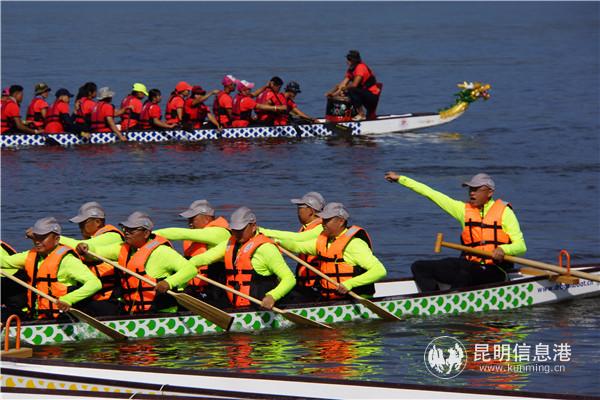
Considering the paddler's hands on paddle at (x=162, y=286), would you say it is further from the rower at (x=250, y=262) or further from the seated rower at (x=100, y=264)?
the seated rower at (x=100, y=264)

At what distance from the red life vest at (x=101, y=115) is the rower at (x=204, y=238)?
14.8 m

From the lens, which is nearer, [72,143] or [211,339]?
[211,339]

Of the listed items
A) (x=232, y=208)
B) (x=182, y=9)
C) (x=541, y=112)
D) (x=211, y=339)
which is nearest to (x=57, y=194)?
(x=232, y=208)

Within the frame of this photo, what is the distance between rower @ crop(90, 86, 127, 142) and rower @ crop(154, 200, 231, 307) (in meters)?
14.6

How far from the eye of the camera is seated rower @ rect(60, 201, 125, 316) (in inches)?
658

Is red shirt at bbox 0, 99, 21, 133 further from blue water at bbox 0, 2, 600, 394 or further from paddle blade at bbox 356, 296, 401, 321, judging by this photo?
paddle blade at bbox 356, 296, 401, 321

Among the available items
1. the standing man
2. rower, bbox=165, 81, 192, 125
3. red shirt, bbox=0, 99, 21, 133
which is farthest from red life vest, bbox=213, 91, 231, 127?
red shirt, bbox=0, 99, 21, 133

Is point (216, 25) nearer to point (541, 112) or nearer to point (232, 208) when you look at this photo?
point (541, 112)

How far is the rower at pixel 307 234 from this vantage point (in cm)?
1773

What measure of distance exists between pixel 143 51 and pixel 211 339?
54.0 meters

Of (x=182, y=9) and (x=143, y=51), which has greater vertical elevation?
(x=182, y=9)

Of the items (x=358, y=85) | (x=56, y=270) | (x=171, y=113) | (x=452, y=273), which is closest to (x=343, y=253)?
(x=452, y=273)

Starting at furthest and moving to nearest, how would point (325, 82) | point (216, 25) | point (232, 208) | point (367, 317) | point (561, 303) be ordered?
1. point (216, 25)
2. point (325, 82)
3. point (232, 208)
4. point (561, 303)
5. point (367, 317)

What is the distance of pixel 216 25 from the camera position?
9631 centimetres
